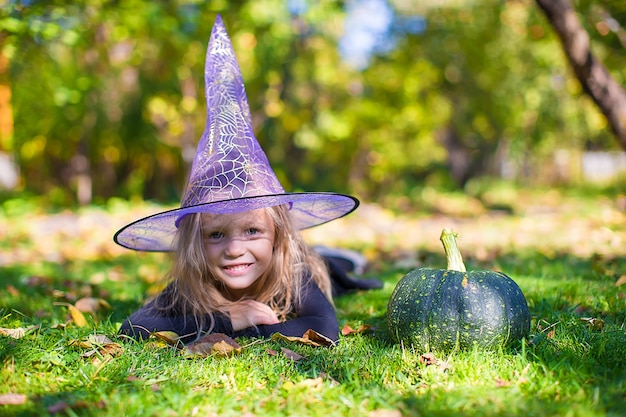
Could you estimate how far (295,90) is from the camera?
12.8 meters

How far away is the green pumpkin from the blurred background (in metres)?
5.74

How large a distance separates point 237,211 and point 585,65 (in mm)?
5806

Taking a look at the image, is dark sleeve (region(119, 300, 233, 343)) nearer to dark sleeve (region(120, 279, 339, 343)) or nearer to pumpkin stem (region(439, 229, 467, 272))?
dark sleeve (region(120, 279, 339, 343))

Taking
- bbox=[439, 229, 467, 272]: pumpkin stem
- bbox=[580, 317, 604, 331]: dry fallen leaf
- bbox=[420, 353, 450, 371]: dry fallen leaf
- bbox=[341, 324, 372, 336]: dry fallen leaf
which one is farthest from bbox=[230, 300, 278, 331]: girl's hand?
bbox=[580, 317, 604, 331]: dry fallen leaf

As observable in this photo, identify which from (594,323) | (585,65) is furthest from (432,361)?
(585,65)

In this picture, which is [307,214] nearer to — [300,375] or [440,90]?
[300,375]

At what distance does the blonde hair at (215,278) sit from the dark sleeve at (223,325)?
0.04m

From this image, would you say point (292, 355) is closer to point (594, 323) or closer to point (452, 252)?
point (452, 252)

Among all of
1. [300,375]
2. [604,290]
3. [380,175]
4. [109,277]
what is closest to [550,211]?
[380,175]

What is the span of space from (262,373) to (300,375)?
0.49 ft

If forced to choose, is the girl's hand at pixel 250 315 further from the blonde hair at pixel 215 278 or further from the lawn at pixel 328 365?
the lawn at pixel 328 365

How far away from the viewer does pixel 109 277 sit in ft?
16.1

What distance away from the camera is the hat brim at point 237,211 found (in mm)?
2654

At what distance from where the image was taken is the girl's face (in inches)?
113
